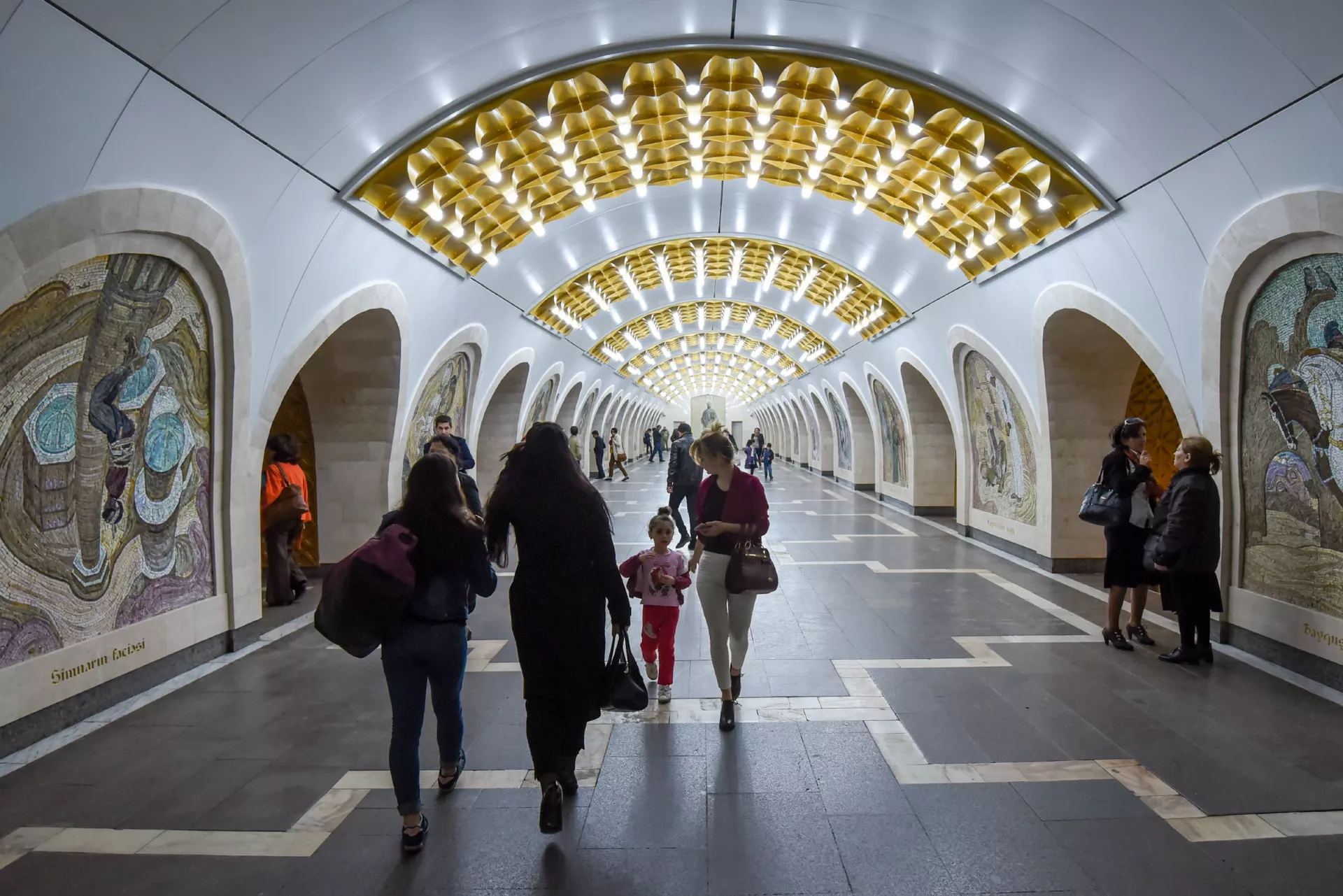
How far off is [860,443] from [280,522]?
56.4 feet

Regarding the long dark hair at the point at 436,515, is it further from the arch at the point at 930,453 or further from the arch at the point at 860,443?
the arch at the point at 860,443

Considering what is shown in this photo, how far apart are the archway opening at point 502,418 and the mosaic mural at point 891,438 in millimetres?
7870

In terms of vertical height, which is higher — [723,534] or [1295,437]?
[1295,437]

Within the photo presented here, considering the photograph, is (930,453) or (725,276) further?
(725,276)

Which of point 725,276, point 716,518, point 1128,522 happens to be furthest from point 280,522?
point 725,276

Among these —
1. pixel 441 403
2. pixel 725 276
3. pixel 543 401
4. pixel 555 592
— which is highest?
pixel 725 276

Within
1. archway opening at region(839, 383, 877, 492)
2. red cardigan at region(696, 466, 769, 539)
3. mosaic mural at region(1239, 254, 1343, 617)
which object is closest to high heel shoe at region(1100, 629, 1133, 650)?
mosaic mural at region(1239, 254, 1343, 617)

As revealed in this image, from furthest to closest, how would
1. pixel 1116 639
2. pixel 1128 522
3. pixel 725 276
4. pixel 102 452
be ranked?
pixel 725 276, pixel 1116 639, pixel 1128 522, pixel 102 452

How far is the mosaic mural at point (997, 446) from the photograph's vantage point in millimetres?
10352

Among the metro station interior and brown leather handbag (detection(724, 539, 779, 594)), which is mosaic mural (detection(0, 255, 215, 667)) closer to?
the metro station interior

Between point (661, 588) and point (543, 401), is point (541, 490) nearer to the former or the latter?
point (661, 588)

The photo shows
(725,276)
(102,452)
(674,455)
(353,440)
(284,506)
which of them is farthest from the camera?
(725,276)

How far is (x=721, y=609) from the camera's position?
14.2ft

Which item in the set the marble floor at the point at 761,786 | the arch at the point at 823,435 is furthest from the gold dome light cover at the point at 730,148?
the arch at the point at 823,435
